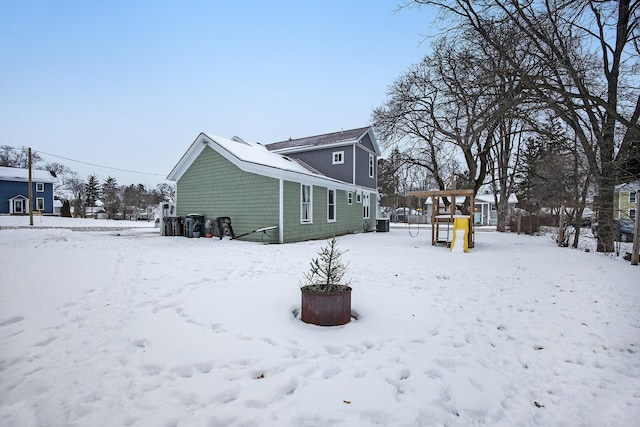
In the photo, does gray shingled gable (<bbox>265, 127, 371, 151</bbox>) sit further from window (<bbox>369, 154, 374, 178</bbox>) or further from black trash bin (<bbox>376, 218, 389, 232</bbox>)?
black trash bin (<bbox>376, 218, 389, 232</bbox>)

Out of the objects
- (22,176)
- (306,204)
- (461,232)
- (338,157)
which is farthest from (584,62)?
(22,176)

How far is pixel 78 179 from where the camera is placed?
65.4 m

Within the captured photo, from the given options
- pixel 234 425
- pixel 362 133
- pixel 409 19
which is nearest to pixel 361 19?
pixel 409 19

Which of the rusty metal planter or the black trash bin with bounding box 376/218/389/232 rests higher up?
the black trash bin with bounding box 376/218/389/232

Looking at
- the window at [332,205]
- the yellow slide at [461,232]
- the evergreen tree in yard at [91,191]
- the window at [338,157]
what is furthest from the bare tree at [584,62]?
the evergreen tree in yard at [91,191]

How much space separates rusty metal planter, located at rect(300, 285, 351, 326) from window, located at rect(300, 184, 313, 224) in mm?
9287

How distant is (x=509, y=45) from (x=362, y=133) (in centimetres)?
1161

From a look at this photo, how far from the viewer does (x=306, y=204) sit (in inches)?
523

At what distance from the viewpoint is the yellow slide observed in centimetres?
1073

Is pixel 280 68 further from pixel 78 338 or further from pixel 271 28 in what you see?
pixel 78 338

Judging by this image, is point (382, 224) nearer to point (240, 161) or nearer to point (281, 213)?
point (281, 213)

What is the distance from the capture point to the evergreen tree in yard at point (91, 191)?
55750 millimetres

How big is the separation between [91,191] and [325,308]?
68.0 m

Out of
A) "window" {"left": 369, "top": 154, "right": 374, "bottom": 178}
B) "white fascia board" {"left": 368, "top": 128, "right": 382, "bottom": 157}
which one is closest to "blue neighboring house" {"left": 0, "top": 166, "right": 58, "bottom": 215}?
"window" {"left": 369, "top": 154, "right": 374, "bottom": 178}
